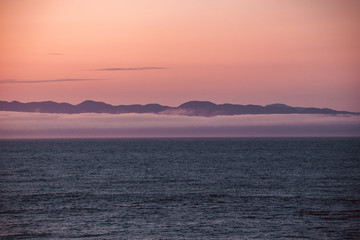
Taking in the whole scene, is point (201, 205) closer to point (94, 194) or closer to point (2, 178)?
point (94, 194)

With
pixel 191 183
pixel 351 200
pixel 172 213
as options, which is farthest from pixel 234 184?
pixel 172 213

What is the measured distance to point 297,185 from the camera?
5731cm

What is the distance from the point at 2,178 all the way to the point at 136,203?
93.5ft

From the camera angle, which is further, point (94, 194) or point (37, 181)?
point (37, 181)

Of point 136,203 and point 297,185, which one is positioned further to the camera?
point 297,185

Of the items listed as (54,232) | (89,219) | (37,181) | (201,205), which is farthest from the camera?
(37,181)

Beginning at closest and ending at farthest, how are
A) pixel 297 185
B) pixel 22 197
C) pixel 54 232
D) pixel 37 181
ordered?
1. pixel 54 232
2. pixel 22 197
3. pixel 297 185
4. pixel 37 181

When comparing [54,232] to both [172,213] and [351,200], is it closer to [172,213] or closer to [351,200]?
[172,213]

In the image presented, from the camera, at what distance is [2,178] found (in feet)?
212

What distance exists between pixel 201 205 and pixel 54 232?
14417 millimetres

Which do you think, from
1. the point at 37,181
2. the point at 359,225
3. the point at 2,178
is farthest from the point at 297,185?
the point at 2,178

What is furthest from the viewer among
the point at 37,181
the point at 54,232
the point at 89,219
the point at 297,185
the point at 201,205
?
the point at 37,181

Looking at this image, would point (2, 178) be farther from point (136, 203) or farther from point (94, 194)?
point (136, 203)

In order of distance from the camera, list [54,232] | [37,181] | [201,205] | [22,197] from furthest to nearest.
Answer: [37,181] → [22,197] → [201,205] → [54,232]
